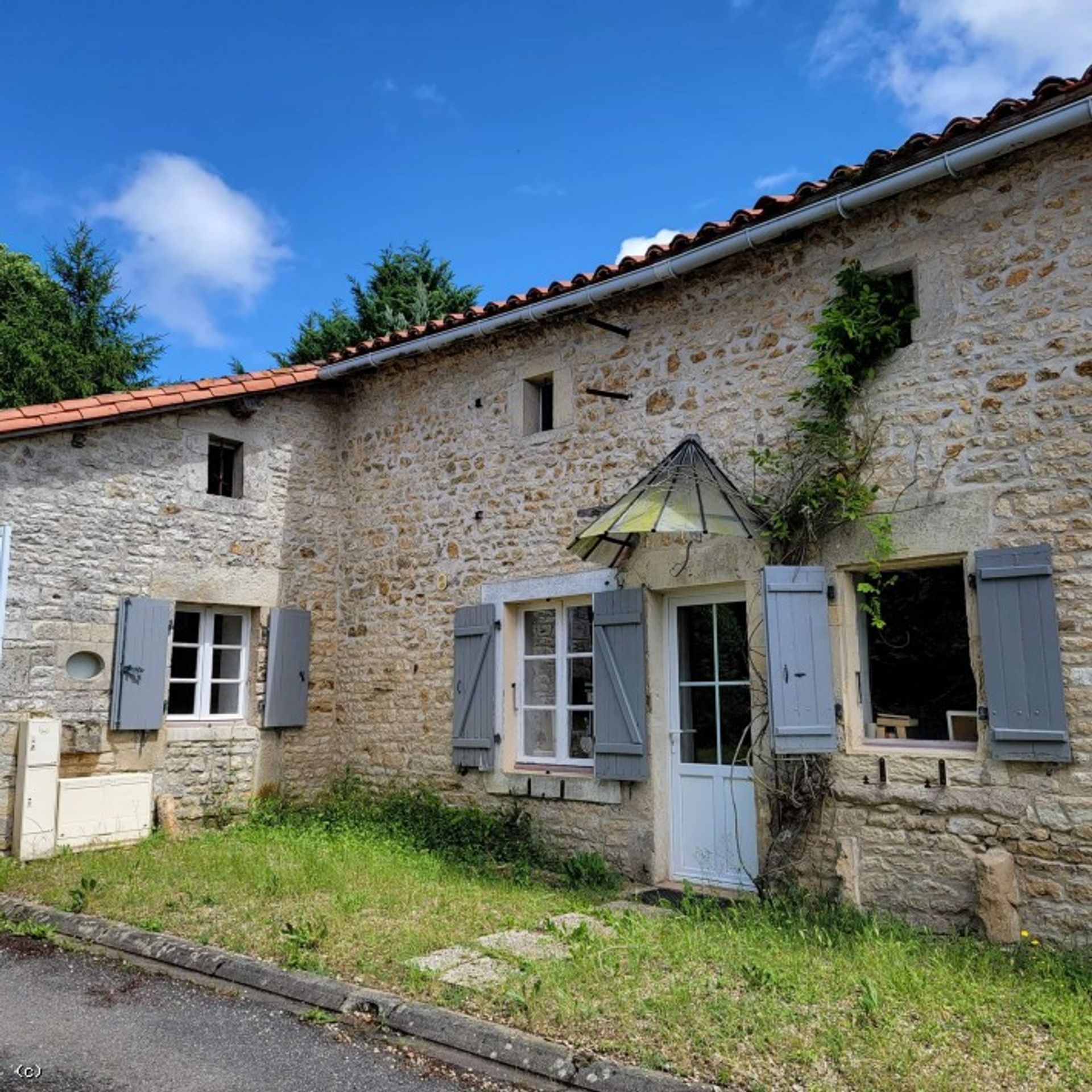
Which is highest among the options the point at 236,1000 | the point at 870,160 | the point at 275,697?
the point at 870,160

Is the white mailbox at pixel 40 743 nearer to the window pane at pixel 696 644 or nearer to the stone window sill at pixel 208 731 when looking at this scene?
the stone window sill at pixel 208 731

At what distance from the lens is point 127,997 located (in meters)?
4.45

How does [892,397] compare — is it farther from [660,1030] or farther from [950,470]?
[660,1030]

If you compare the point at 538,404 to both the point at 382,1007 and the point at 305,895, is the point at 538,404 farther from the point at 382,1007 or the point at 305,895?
the point at 382,1007

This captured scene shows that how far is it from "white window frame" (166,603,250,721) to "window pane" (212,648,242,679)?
0.02 meters

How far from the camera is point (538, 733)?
747cm

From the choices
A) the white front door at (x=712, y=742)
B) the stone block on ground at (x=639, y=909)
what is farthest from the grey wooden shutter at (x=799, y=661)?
the stone block on ground at (x=639, y=909)

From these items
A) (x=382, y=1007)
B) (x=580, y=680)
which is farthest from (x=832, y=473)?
(x=382, y=1007)

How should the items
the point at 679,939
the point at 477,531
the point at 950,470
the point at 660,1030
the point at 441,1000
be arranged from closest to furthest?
1. the point at 660,1030
2. the point at 441,1000
3. the point at 679,939
4. the point at 950,470
5. the point at 477,531

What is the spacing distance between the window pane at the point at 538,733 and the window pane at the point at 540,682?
76mm

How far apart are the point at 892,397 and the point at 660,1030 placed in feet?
12.5

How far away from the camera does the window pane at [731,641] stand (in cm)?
639

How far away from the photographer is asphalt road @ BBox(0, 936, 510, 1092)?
3516 mm

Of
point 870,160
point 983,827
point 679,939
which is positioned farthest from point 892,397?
point 679,939
